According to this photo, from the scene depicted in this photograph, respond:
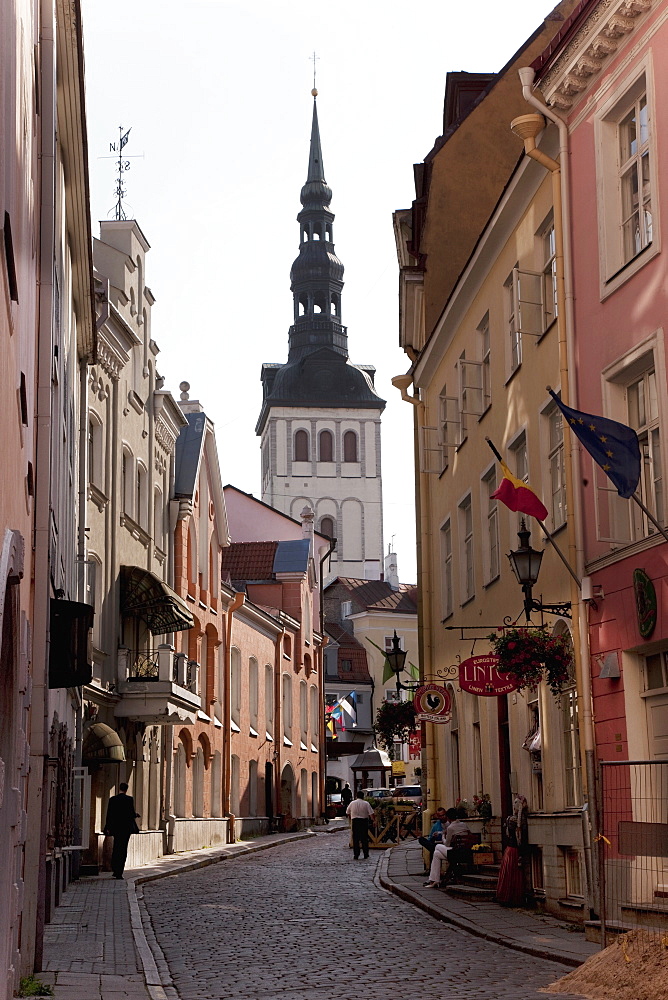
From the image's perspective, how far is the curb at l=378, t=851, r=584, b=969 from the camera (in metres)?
11.9

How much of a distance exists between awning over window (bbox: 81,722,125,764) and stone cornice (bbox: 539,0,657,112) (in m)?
14.4

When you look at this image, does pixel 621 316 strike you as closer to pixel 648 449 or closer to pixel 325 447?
pixel 648 449

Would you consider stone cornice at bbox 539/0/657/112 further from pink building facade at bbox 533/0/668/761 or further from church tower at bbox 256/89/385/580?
church tower at bbox 256/89/385/580

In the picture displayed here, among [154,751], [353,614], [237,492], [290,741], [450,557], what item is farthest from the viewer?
[353,614]

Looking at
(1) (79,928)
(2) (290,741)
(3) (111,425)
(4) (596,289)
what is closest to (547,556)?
(4) (596,289)

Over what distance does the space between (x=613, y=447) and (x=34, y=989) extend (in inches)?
253

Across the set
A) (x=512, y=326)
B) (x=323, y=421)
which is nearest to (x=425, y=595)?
(x=512, y=326)

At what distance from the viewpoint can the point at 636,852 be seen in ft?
34.7

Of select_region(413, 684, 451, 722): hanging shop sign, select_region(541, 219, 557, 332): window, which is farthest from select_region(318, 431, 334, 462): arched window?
select_region(541, 219, 557, 332): window

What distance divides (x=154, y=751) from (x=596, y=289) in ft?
63.7

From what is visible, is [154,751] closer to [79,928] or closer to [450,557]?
[450,557]

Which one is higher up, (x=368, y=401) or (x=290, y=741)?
(x=368, y=401)

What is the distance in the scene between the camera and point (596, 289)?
15.0 meters

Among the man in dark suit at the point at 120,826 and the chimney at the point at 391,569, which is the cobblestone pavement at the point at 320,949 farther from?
the chimney at the point at 391,569
